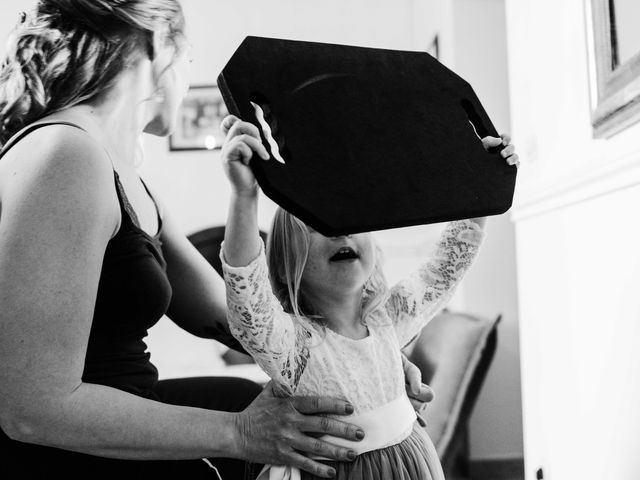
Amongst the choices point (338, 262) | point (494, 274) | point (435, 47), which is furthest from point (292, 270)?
point (435, 47)

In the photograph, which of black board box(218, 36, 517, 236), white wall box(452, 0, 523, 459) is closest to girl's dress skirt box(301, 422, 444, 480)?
black board box(218, 36, 517, 236)

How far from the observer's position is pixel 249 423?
71 cm

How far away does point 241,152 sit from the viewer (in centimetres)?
59

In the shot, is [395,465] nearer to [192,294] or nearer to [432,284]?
[432,284]

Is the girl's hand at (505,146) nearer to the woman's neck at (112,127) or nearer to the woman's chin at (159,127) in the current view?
the woman's neck at (112,127)

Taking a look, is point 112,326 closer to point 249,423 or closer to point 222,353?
point 249,423

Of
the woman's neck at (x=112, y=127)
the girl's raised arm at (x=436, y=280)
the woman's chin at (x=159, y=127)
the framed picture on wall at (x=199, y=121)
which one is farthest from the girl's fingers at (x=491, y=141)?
the framed picture on wall at (x=199, y=121)

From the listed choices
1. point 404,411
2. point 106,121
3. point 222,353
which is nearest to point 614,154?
point 404,411

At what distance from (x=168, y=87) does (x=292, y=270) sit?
43 cm

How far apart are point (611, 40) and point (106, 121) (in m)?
0.81

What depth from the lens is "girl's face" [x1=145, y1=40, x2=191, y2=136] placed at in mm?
1000

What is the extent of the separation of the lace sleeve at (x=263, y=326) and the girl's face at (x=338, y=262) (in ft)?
0.24

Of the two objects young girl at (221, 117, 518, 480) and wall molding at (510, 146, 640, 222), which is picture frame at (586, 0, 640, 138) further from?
young girl at (221, 117, 518, 480)

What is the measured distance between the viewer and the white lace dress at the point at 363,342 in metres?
0.70
